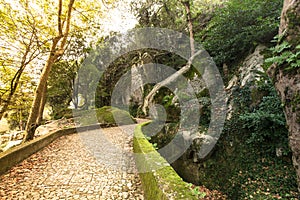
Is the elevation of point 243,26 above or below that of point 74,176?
above

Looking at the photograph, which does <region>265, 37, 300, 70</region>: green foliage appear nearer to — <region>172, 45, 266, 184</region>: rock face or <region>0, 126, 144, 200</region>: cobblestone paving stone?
<region>172, 45, 266, 184</region>: rock face

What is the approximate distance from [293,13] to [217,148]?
4.32 meters

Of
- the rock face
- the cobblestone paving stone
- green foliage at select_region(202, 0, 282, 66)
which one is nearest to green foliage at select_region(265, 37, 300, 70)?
the rock face

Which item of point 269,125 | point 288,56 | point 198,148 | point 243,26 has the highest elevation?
point 243,26

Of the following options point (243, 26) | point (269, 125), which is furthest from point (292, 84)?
point (243, 26)

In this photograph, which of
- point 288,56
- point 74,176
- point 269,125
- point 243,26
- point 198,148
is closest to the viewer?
point 288,56

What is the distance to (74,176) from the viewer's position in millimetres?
3520

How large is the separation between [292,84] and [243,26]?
5.70 m

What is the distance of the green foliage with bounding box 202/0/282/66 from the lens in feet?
23.5

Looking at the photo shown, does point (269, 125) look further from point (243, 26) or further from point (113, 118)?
point (113, 118)

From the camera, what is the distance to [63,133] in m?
7.49

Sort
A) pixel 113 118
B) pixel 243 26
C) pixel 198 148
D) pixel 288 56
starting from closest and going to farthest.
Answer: pixel 288 56, pixel 198 148, pixel 243 26, pixel 113 118

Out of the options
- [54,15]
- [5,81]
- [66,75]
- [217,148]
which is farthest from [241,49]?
[66,75]

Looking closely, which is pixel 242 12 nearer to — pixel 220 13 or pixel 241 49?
pixel 220 13
